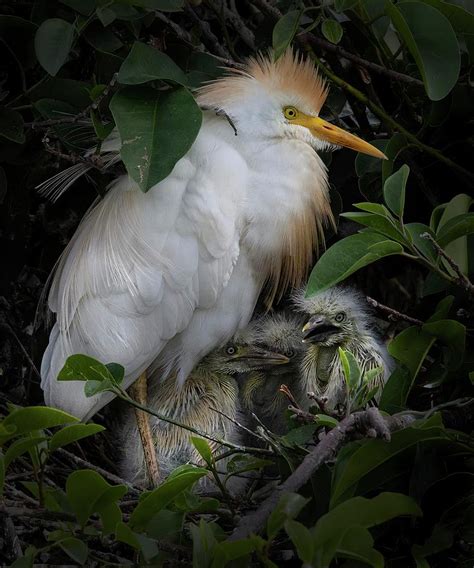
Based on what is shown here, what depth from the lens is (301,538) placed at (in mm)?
1045

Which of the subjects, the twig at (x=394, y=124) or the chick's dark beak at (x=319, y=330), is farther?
the chick's dark beak at (x=319, y=330)

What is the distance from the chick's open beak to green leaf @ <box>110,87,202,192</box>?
72cm

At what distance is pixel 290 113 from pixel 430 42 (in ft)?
1.40

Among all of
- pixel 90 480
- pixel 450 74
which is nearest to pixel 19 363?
pixel 90 480

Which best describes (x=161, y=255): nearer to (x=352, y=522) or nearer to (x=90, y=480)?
(x=90, y=480)

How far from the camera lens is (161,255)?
1888mm

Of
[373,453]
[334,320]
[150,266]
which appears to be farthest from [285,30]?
[373,453]

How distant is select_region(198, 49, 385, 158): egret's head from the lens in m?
1.93

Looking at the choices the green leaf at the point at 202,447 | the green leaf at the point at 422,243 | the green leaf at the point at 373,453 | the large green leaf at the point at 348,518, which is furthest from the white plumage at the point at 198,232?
the large green leaf at the point at 348,518

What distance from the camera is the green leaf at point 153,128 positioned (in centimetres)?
152

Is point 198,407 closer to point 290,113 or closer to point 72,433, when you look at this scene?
point 290,113

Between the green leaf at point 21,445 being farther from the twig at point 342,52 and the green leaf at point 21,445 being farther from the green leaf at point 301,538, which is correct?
the twig at point 342,52

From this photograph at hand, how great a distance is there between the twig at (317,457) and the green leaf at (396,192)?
0.34 metres

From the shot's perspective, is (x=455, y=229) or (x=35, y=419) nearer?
(x=35, y=419)
